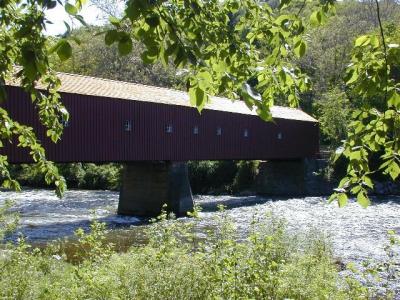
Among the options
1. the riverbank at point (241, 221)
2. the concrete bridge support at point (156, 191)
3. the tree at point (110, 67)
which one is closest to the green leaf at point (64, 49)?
the riverbank at point (241, 221)

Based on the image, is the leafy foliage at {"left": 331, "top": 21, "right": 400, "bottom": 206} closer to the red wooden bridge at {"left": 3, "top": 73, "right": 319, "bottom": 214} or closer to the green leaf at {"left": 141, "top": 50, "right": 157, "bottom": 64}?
the green leaf at {"left": 141, "top": 50, "right": 157, "bottom": 64}

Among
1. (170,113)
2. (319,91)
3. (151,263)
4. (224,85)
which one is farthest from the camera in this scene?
(319,91)

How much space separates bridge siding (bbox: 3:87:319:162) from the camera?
13.9 metres

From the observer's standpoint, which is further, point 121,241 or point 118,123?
point 118,123

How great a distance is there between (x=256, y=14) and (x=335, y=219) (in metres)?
14.5

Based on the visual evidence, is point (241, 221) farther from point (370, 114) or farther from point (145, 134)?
point (370, 114)

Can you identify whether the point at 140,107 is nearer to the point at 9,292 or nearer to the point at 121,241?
the point at 121,241

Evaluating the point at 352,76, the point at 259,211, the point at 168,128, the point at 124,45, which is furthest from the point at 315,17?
the point at 168,128

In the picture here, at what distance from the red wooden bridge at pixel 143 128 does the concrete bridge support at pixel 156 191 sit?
0.25ft

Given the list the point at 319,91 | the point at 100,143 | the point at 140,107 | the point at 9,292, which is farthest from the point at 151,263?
the point at 319,91

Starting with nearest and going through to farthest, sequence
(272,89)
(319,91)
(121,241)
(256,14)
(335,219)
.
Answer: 1. (272,89)
2. (256,14)
3. (121,241)
4. (335,219)
5. (319,91)

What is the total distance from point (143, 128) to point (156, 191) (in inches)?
104

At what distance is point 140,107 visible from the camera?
16.3m

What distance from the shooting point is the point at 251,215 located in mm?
16516
